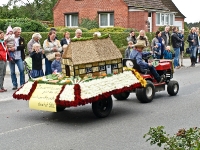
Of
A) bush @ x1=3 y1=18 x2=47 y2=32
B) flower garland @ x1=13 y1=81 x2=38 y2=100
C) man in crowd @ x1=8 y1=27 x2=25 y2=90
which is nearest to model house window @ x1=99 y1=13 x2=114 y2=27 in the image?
bush @ x1=3 y1=18 x2=47 y2=32

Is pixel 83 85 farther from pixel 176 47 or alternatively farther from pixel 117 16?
pixel 117 16

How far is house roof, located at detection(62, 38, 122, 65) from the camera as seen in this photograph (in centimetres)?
953

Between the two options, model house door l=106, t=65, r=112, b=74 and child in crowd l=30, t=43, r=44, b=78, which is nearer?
model house door l=106, t=65, r=112, b=74

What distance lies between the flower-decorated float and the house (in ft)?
108

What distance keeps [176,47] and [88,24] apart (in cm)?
2366

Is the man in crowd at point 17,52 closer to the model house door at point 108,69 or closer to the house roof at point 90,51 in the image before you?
the house roof at point 90,51

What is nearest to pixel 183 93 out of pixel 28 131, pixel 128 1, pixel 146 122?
pixel 146 122

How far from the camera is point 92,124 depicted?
911 centimetres

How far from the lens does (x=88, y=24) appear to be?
1743 inches

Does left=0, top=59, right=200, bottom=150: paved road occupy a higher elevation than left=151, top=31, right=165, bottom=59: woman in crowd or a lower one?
lower

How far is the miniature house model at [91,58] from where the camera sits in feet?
31.3

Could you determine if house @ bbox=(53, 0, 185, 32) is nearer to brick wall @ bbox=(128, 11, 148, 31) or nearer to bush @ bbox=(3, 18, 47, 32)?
brick wall @ bbox=(128, 11, 148, 31)

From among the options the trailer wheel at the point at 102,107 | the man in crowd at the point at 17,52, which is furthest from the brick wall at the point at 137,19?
the trailer wheel at the point at 102,107

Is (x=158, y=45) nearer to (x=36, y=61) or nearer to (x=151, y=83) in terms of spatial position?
(x=36, y=61)
